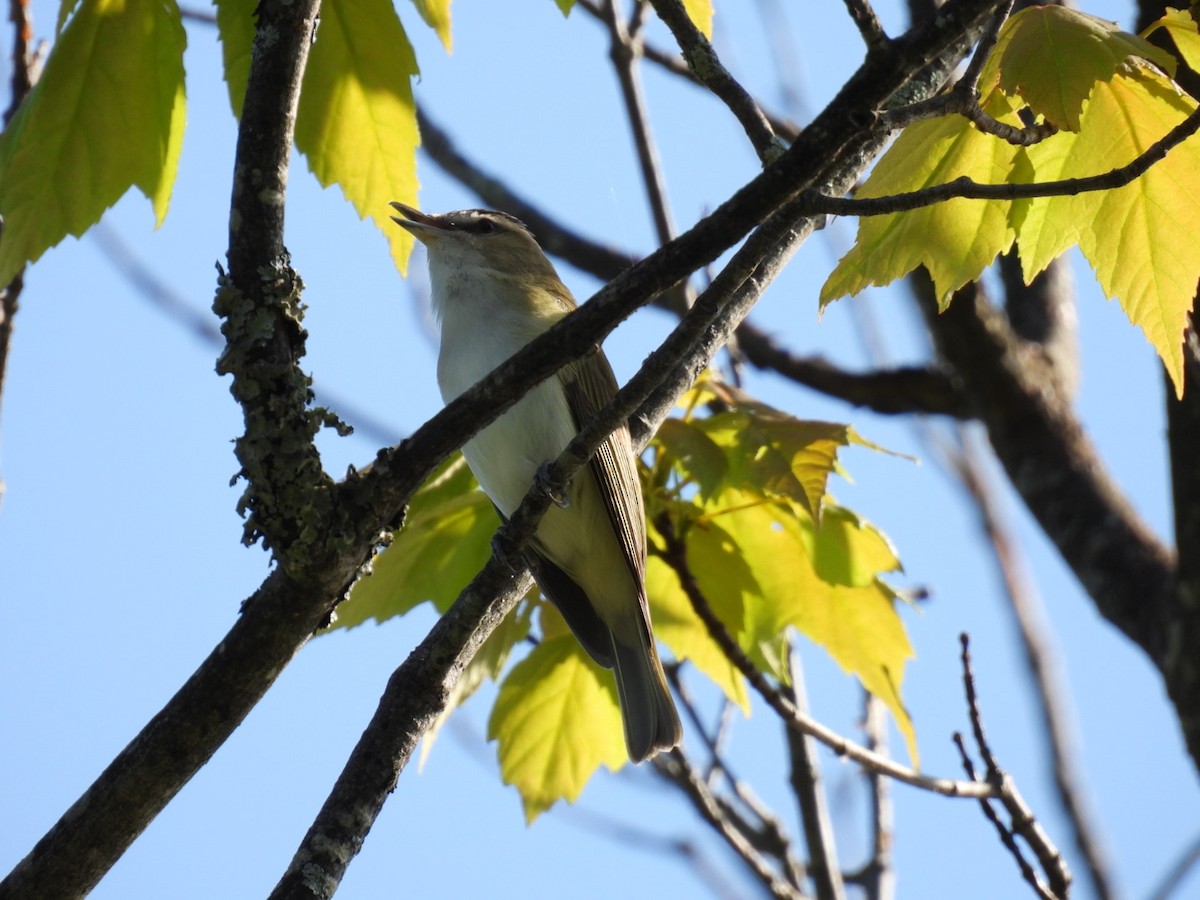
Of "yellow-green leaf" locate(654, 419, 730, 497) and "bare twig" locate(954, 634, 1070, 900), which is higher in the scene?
"yellow-green leaf" locate(654, 419, 730, 497)

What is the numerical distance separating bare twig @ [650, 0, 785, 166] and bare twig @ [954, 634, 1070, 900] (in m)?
1.43

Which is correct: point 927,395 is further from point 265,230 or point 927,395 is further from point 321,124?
point 265,230

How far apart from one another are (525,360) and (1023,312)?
3.92 metres

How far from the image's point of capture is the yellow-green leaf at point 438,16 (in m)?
2.92

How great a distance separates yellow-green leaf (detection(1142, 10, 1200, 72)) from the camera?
2.40 metres

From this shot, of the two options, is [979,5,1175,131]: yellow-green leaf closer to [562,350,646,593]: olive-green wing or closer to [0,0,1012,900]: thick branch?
[0,0,1012,900]: thick branch

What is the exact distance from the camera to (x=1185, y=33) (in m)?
2.42

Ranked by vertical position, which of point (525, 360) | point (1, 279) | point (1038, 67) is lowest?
point (525, 360)

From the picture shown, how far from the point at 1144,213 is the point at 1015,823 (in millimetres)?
1546

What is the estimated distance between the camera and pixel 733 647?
12.1 feet

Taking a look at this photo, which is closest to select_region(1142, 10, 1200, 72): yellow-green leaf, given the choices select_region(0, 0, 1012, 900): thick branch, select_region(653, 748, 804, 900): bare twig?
select_region(0, 0, 1012, 900): thick branch

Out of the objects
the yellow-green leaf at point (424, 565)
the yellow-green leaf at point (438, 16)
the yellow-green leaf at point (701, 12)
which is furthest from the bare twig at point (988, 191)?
the yellow-green leaf at point (424, 565)

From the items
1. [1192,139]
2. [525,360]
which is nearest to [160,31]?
[525,360]

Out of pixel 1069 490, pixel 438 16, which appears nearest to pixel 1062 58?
pixel 438 16
